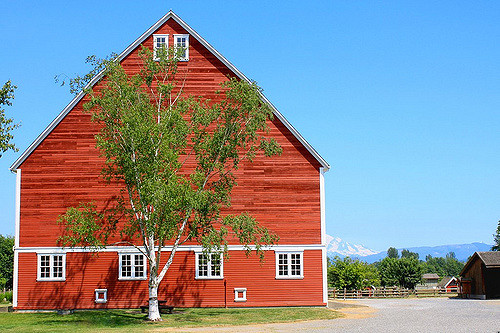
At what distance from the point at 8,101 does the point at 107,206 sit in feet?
26.2

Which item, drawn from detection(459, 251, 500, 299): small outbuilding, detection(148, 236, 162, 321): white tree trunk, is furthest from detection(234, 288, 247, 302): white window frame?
detection(459, 251, 500, 299): small outbuilding

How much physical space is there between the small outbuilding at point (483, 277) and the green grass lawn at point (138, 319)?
20.0 meters

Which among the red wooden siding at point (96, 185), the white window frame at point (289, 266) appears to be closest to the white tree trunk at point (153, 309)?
the red wooden siding at point (96, 185)

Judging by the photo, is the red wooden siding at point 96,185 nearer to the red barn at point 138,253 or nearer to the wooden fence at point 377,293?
the red barn at point 138,253

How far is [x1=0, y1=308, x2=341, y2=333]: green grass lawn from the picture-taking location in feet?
91.0

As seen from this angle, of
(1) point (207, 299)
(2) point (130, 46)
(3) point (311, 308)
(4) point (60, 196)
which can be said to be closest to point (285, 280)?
(3) point (311, 308)

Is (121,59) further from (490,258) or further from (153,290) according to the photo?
(490,258)

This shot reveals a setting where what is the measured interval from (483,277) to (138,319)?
29.3 m

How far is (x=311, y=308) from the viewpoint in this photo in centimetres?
3481

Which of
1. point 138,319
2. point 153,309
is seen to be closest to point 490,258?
point 153,309

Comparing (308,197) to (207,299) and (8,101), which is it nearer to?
(207,299)

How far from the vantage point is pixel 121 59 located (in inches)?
1462

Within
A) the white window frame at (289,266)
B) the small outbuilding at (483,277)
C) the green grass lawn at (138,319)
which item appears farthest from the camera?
the small outbuilding at (483,277)

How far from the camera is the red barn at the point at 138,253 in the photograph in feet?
116
